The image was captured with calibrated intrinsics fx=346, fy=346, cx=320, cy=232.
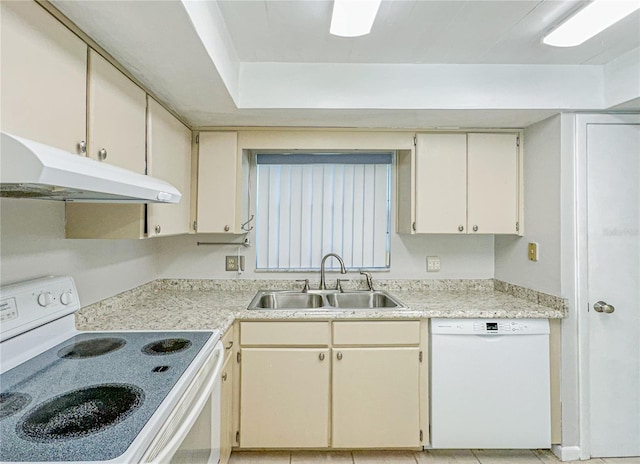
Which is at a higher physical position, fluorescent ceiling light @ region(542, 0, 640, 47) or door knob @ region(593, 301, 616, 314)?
fluorescent ceiling light @ region(542, 0, 640, 47)

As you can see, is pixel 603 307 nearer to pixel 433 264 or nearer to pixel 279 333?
pixel 433 264

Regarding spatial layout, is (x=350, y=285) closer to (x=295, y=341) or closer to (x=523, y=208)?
(x=295, y=341)

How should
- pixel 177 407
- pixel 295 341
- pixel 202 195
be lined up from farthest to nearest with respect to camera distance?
pixel 202 195, pixel 295 341, pixel 177 407

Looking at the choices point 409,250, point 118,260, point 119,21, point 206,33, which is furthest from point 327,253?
point 119,21

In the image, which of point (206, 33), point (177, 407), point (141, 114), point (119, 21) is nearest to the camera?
point (177, 407)

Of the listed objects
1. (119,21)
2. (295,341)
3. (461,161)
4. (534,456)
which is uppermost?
(119,21)

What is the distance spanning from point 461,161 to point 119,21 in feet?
6.52

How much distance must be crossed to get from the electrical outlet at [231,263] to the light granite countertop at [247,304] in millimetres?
103

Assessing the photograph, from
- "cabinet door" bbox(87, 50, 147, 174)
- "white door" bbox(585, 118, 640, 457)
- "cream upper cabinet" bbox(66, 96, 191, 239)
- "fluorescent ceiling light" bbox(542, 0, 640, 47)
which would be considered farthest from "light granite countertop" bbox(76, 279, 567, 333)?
"fluorescent ceiling light" bbox(542, 0, 640, 47)

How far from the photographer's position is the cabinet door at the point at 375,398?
195cm

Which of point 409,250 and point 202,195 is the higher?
point 202,195

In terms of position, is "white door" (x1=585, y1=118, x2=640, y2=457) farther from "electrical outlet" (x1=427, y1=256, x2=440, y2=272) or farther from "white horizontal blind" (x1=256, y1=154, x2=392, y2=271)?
"white horizontal blind" (x1=256, y1=154, x2=392, y2=271)

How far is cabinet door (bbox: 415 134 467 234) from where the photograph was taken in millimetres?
2289

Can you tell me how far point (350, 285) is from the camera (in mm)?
2555
